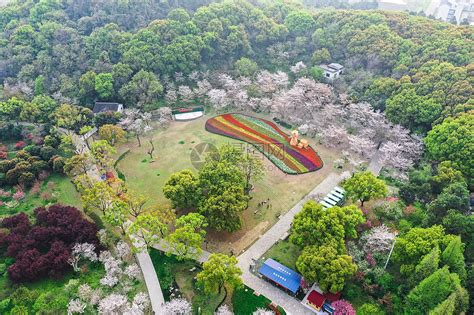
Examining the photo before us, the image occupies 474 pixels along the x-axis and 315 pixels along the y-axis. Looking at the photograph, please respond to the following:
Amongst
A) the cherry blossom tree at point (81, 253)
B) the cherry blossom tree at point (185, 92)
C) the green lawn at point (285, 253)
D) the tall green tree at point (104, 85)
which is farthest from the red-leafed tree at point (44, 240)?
the cherry blossom tree at point (185, 92)

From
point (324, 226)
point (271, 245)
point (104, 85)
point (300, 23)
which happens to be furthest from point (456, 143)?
point (104, 85)

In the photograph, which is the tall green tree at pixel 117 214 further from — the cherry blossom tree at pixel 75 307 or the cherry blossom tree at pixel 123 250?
the cherry blossom tree at pixel 75 307

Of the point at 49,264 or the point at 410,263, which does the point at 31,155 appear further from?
the point at 410,263

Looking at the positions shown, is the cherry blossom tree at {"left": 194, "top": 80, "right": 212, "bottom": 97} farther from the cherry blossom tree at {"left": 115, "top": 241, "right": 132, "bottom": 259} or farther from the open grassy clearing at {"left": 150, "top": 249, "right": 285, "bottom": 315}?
the open grassy clearing at {"left": 150, "top": 249, "right": 285, "bottom": 315}

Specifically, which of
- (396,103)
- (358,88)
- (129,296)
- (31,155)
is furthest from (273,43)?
(129,296)

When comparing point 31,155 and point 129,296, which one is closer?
point 129,296

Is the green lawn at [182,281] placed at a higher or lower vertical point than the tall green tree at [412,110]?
lower
